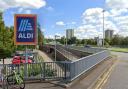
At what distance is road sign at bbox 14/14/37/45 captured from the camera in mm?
17047

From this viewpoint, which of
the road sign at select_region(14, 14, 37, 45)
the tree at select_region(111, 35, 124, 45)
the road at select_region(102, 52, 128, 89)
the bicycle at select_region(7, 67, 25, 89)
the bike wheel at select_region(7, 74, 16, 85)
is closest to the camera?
the bicycle at select_region(7, 67, 25, 89)

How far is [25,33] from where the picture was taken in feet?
56.6

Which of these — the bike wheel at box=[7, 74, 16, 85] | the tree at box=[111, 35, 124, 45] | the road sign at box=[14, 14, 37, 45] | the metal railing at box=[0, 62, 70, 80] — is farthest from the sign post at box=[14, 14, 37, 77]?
the tree at box=[111, 35, 124, 45]

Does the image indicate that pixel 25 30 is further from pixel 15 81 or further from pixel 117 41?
pixel 117 41

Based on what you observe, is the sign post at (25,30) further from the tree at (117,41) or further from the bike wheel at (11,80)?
the tree at (117,41)

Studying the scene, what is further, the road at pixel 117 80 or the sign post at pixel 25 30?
the sign post at pixel 25 30

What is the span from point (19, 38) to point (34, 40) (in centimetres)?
74

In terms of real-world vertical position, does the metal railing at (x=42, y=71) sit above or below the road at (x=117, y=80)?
above

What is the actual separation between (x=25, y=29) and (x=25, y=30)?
2.1 inches

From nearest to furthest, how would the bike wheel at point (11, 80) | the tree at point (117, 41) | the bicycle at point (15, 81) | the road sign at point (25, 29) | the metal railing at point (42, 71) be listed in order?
the bicycle at point (15, 81)
the bike wheel at point (11, 80)
the metal railing at point (42, 71)
the road sign at point (25, 29)
the tree at point (117, 41)

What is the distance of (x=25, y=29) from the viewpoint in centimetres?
1723

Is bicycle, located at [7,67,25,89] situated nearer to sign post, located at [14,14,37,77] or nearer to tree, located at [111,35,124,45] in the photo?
sign post, located at [14,14,37,77]

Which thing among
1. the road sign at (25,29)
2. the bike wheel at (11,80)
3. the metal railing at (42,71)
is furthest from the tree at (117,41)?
the bike wheel at (11,80)

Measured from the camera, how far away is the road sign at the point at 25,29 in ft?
55.9
